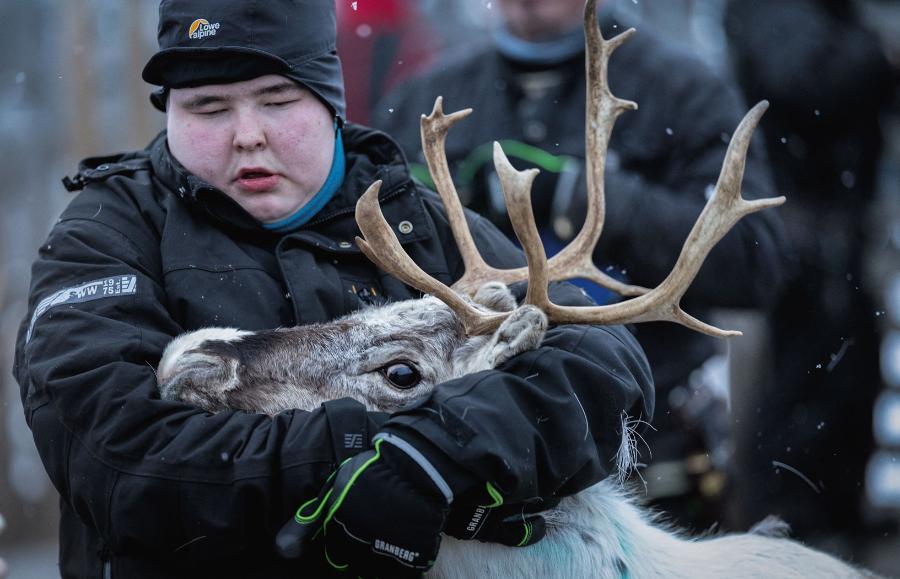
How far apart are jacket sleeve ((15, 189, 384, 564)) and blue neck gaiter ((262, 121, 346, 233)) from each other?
0.50 meters

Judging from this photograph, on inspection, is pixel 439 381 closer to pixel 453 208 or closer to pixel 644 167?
pixel 453 208

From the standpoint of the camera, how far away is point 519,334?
106 inches

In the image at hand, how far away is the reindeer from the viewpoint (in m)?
2.69

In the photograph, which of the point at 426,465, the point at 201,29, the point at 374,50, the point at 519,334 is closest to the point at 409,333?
the point at 519,334

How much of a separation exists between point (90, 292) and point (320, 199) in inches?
25.6

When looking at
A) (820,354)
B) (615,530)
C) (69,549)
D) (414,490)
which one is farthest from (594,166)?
(820,354)

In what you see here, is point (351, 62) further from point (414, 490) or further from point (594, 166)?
point (414, 490)

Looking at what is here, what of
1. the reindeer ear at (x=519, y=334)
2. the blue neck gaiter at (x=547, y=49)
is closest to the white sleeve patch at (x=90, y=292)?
the reindeer ear at (x=519, y=334)

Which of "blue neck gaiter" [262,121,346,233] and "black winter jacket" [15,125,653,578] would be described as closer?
"black winter jacket" [15,125,653,578]

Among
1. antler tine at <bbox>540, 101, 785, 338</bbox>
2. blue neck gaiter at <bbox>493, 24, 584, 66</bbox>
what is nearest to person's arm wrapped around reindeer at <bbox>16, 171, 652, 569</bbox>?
antler tine at <bbox>540, 101, 785, 338</bbox>

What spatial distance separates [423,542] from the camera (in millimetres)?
2365

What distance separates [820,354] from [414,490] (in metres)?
4.34

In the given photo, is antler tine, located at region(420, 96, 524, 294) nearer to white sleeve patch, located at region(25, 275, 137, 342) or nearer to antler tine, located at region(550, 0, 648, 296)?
antler tine, located at region(550, 0, 648, 296)

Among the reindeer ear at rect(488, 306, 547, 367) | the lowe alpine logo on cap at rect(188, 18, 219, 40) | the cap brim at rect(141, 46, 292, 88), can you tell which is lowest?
the reindeer ear at rect(488, 306, 547, 367)
